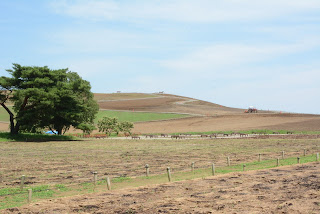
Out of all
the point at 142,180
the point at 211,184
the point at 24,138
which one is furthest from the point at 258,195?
the point at 24,138

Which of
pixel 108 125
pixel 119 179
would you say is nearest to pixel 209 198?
pixel 119 179

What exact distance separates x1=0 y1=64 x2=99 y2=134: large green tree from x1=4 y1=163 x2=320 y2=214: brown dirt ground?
49.5 metres

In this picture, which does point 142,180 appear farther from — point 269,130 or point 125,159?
point 269,130

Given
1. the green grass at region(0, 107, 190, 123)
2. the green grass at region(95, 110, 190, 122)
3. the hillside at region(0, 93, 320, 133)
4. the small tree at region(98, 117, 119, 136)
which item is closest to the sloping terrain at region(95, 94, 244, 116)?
the hillside at region(0, 93, 320, 133)

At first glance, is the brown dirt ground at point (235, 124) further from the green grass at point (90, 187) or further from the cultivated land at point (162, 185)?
the green grass at point (90, 187)

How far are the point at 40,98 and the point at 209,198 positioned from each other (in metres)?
54.6

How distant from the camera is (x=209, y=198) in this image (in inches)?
843

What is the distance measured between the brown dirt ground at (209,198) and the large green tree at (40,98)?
4950 centimetres

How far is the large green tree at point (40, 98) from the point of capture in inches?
2781

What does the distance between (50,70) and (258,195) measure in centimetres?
6242

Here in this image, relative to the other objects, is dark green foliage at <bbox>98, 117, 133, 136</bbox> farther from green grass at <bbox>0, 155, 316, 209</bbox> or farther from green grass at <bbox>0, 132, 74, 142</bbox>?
green grass at <bbox>0, 155, 316, 209</bbox>

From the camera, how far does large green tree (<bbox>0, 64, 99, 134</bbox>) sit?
70625 mm

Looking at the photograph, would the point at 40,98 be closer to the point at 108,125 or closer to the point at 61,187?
the point at 108,125

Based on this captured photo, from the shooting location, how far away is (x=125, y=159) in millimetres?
40375
